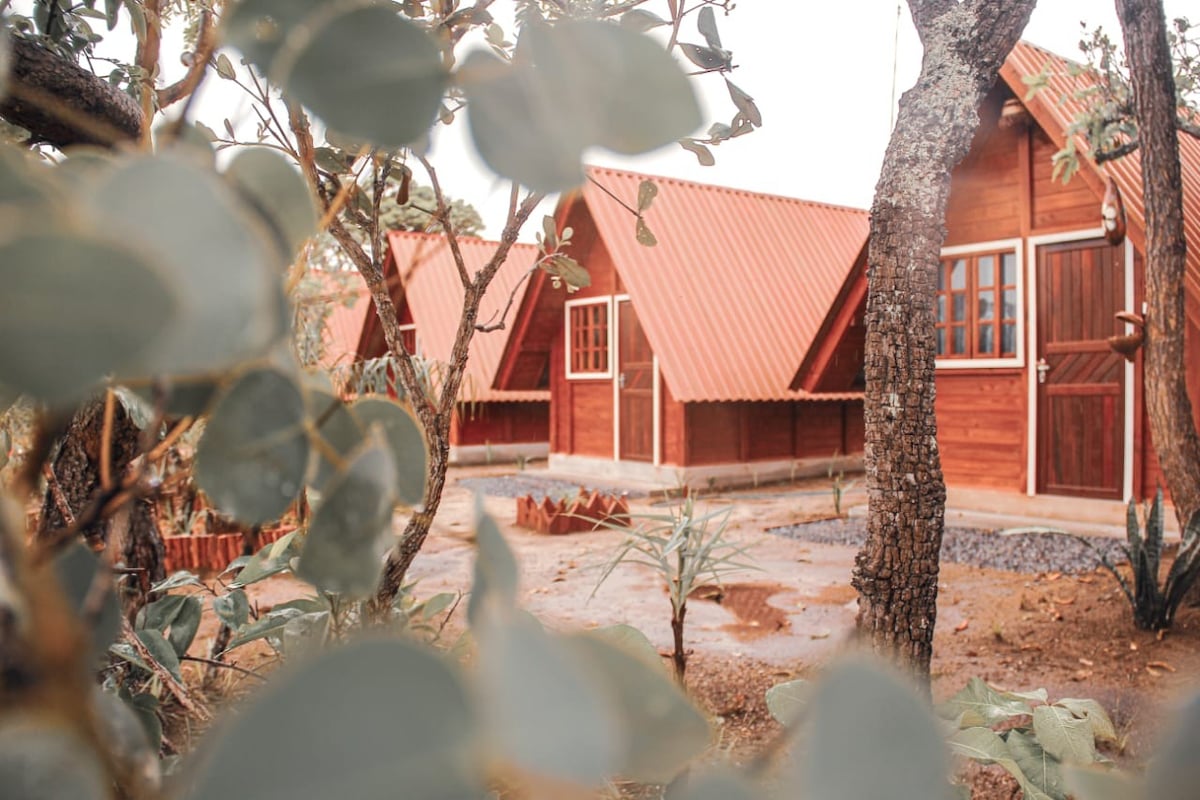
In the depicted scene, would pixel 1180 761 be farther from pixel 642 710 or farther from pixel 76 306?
pixel 76 306

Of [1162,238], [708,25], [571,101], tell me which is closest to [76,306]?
[571,101]

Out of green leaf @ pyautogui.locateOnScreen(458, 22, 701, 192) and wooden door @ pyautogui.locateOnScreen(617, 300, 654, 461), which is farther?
wooden door @ pyautogui.locateOnScreen(617, 300, 654, 461)

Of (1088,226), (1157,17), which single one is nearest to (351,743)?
(1157,17)

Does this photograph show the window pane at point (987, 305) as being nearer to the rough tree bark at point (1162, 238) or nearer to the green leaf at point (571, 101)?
the rough tree bark at point (1162, 238)

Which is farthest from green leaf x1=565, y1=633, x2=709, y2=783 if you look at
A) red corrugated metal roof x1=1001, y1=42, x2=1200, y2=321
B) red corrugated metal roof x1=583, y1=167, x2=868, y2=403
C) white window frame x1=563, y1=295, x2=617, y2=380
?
white window frame x1=563, y1=295, x2=617, y2=380

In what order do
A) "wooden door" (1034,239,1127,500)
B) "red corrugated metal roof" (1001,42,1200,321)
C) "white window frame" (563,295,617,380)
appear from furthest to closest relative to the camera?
"white window frame" (563,295,617,380), "wooden door" (1034,239,1127,500), "red corrugated metal roof" (1001,42,1200,321)

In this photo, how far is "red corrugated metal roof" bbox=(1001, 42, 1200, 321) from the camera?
21.1 ft

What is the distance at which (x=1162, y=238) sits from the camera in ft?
15.8

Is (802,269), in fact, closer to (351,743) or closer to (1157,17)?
(1157,17)

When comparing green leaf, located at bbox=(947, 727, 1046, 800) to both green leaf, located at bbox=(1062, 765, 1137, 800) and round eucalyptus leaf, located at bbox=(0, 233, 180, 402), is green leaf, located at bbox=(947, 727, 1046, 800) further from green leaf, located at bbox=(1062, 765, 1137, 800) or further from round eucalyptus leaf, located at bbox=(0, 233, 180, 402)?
round eucalyptus leaf, located at bbox=(0, 233, 180, 402)

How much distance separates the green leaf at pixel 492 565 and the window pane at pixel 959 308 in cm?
893

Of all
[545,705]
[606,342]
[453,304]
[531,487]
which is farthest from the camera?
[453,304]

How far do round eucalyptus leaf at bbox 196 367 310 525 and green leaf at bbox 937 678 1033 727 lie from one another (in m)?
1.07

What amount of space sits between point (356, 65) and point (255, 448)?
120mm
